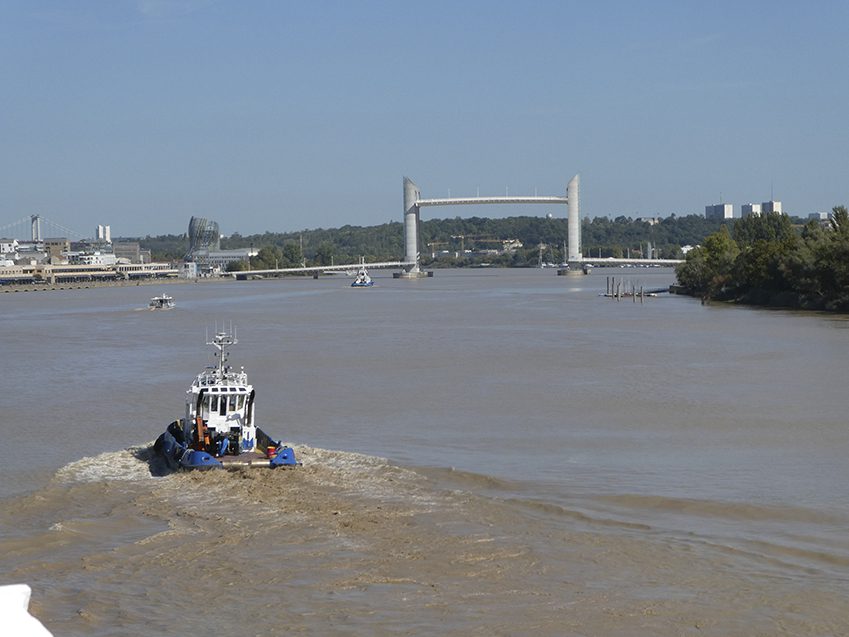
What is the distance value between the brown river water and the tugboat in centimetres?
18

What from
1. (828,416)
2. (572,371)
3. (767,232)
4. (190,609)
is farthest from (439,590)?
(767,232)

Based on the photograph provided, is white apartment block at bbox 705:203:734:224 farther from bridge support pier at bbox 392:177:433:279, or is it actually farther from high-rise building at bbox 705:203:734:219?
bridge support pier at bbox 392:177:433:279

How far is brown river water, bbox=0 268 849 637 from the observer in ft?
21.2

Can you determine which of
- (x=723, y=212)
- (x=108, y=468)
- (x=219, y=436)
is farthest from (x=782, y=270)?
(x=723, y=212)

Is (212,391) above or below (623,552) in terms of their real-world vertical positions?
above

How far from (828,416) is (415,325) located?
18.4 metres

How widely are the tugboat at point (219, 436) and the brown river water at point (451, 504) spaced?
0.18 m

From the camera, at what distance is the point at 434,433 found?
1234cm

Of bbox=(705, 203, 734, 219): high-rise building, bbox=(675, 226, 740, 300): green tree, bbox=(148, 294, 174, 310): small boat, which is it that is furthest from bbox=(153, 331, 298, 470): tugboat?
bbox=(705, 203, 734, 219): high-rise building

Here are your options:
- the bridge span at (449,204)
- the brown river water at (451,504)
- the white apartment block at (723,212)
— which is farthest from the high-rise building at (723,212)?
the brown river water at (451,504)

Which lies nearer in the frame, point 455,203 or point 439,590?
point 439,590

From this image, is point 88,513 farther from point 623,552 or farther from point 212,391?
point 623,552

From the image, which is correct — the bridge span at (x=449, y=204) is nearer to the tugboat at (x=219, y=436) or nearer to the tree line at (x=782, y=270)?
the tree line at (x=782, y=270)

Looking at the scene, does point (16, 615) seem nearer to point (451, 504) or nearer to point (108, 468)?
point (451, 504)
